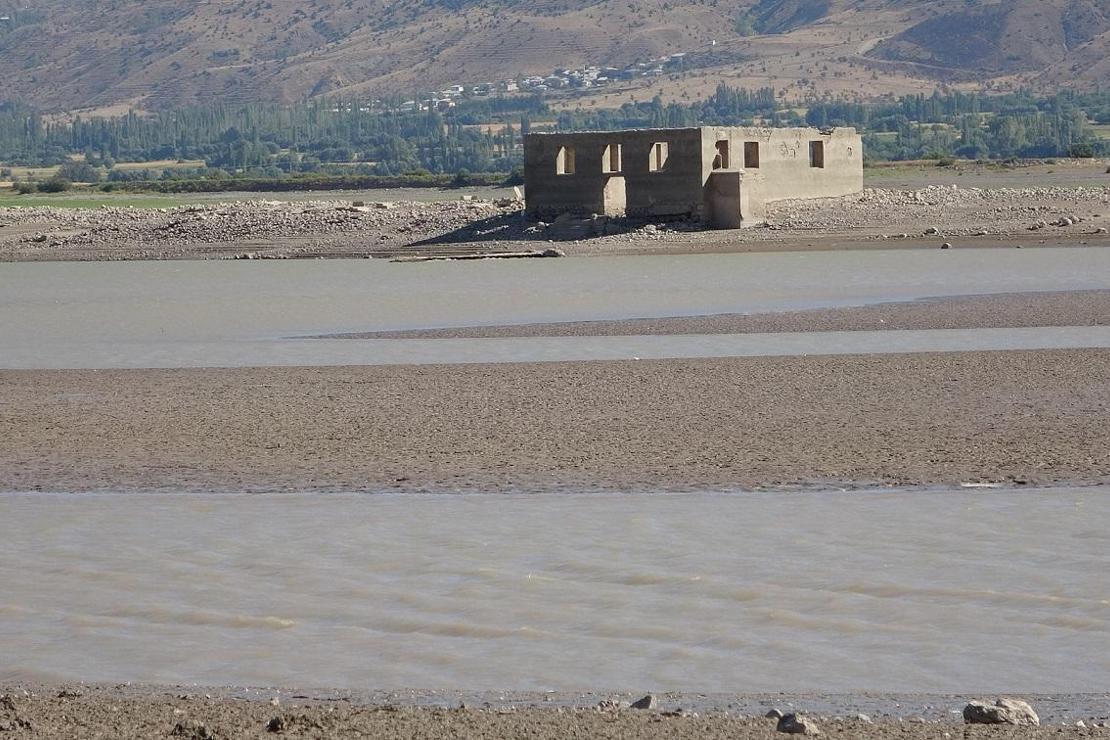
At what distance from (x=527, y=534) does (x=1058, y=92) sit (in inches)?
5655

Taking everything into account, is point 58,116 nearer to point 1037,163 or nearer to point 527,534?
point 1037,163

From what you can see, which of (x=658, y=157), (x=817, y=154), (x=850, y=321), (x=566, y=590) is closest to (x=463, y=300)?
(x=850, y=321)

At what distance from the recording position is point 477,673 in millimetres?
6938

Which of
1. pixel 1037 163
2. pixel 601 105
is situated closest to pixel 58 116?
pixel 601 105

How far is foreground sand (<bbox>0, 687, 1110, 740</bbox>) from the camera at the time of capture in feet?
19.5

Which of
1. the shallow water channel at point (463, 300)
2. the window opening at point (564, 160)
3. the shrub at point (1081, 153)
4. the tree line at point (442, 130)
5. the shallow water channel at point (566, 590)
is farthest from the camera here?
the tree line at point (442, 130)

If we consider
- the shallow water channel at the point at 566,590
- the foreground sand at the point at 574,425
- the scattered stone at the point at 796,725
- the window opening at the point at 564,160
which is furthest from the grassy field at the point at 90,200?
the scattered stone at the point at 796,725

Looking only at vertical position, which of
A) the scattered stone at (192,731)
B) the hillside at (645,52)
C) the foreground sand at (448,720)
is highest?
the hillside at (645,52)

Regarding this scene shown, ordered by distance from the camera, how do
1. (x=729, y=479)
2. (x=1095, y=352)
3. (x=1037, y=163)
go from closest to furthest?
(x=729, y=479) → (x=1095, y=352) → (x=1037, y=163)

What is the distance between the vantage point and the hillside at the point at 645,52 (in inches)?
6216

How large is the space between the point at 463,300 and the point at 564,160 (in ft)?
35.1

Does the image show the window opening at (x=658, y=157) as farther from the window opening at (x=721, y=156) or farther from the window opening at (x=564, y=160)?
the window opening at (x=564, y=160)

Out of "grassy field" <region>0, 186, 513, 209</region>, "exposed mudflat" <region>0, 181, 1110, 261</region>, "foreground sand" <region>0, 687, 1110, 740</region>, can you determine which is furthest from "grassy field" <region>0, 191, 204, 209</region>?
"foreground sand" <region>0, 687, 1110, 740</region>

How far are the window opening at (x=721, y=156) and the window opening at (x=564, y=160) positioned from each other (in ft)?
9.14
